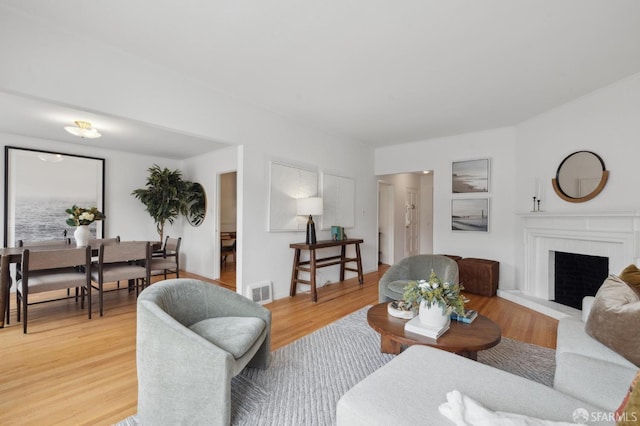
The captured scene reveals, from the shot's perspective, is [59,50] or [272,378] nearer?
[272,378]

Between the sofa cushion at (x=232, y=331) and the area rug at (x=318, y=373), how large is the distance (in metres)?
0.39

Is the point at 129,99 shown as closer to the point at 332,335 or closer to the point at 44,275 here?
the point at 44,275

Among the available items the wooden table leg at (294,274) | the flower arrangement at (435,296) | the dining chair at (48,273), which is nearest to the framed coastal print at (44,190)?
the dining chair at (48,273)

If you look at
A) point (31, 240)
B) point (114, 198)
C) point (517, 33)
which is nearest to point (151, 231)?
point (114, 198)

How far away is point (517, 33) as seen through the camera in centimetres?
223

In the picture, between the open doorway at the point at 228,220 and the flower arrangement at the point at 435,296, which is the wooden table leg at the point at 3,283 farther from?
the flower arrangement at the point at 435,296

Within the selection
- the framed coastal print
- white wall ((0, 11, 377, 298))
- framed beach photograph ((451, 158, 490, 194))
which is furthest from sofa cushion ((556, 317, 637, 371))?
the framed coastal print

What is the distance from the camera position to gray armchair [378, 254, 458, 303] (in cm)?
310

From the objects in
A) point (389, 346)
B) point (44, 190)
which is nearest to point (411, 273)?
point (389, 346)

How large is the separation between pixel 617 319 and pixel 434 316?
92 centimetres

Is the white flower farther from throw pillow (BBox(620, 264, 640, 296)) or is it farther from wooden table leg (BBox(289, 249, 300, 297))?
throw pillow (BBox(620, 264, 640, 296))

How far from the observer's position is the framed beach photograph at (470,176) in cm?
468

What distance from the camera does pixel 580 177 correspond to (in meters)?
3.40

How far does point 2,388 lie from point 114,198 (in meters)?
4.11
